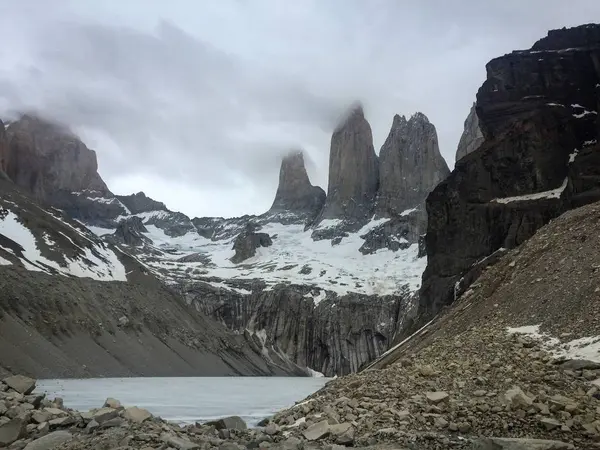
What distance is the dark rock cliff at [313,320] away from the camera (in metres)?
166

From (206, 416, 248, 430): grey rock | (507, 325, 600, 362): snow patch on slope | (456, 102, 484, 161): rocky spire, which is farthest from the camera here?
(456, 102, 484, 161): rocky spire

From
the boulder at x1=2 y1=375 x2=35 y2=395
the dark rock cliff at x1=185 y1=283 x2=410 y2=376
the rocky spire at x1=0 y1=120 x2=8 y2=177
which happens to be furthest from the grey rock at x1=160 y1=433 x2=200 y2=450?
the rocky spire at x1=0 y1=120 x2=8 y2=177

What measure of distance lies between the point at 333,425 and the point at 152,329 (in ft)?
311

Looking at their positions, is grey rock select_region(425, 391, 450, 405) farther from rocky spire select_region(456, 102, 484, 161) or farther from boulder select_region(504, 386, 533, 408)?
rocky spire select_region(456, 102, 484, 161)

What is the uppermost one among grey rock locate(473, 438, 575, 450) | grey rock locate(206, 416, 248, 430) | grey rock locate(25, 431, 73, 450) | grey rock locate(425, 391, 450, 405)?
grey rock locate(425, 391, 450, 405)

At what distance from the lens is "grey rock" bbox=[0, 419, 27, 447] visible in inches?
599

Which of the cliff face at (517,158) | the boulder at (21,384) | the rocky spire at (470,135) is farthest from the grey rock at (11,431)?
the rocky spire at (470,135)

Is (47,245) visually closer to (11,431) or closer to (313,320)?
(313,320)

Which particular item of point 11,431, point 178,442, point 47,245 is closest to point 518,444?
point 178,442

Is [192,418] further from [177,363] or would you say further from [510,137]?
[177,363]

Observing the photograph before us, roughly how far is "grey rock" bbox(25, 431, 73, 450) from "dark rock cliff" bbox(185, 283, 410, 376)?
146976 mm

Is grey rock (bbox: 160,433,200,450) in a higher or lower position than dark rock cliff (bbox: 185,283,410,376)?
lower

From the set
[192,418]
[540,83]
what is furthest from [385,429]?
[540,83]

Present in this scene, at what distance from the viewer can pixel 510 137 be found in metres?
72.1
